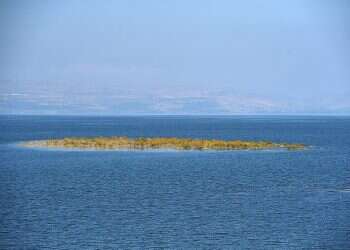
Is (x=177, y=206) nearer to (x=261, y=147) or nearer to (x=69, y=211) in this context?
(x=69, y=211)

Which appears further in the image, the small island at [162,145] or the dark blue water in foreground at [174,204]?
the small island at [162,145]

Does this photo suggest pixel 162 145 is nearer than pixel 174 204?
No

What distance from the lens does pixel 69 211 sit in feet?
169

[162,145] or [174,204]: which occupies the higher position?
[162,145]

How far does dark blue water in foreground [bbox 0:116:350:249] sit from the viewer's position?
42531 mm

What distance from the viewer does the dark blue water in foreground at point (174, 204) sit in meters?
42.5

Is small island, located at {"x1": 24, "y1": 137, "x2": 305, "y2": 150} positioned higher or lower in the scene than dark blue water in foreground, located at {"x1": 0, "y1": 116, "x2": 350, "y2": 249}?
higher

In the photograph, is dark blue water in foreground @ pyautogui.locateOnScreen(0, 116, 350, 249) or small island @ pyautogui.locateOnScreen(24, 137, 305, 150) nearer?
dark blue water in foreground @ pyautogui.locateOnScreen(0, 116, 350, 249)

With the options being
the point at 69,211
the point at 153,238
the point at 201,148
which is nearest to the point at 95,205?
the point at 69,211

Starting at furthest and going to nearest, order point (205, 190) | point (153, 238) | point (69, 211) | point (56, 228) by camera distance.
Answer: point (205, 190) → point (69, 211) → point (56, 228) → point (153, 238)

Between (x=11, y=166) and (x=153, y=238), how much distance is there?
50.7 meters

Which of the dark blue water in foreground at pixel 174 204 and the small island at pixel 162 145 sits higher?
the small island at pixel 162 145

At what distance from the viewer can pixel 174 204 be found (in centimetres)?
5544

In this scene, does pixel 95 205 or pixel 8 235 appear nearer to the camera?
pixel 8 235
